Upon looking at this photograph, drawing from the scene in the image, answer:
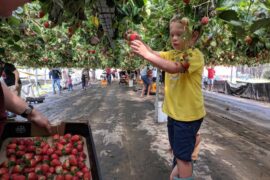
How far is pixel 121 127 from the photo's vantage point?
6547mm

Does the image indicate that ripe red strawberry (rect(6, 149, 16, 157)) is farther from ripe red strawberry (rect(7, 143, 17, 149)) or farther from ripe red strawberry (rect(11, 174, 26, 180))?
ripe red strawberry (rect(11, 174, 26, 180))

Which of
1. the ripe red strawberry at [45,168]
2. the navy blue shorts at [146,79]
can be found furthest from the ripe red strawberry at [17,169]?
the navy blue shorts at [146,79]

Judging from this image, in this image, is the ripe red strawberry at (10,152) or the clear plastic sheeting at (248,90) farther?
the clear plastic sheeting at (248,90)

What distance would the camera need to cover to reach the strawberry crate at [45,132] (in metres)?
1.58

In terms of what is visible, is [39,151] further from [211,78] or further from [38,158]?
[211,78]

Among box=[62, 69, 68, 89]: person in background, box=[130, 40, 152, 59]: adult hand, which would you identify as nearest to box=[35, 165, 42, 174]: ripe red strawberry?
box=[130, 40, 152, 59]: adult hand

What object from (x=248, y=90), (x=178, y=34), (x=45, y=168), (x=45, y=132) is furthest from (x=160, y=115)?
(x=248, y=90)

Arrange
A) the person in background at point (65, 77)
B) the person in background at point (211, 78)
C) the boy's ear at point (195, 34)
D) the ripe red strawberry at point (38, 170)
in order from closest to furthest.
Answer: the ripe red strawberry at point (38, 170) → the boy's ear at point (195, 34) → the person in background at point (65, 77) → the person in background at point (211, 78)

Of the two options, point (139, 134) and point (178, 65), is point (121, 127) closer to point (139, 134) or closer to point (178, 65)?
point (139, 134)

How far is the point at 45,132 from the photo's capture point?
1708mm

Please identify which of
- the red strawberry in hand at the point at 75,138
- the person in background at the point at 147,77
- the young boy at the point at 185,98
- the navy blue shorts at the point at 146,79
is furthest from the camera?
the navy blue shorts at the point at 146,79

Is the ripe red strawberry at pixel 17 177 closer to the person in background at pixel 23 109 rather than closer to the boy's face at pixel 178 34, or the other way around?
the person in background at pixel 23 109

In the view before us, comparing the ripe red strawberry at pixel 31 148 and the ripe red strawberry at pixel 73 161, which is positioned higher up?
the ripe red strawberry at pixel 31 148

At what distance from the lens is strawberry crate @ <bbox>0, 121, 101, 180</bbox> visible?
1.58m
